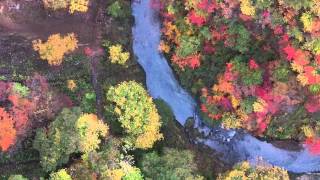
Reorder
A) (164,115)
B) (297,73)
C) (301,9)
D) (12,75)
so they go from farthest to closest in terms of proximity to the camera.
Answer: (164,115), (12,75), (297,73), (301,9)

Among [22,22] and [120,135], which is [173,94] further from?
[22,22]

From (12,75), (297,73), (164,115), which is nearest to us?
(297,73)

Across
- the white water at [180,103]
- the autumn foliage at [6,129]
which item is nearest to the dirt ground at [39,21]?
the white water at [180,103]

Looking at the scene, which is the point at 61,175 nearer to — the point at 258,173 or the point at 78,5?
the point at 78,5

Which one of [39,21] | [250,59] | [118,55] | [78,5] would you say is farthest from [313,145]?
[39,21]

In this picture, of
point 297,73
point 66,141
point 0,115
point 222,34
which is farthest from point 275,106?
point 0,115

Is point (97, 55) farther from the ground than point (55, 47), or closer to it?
farther from the ground

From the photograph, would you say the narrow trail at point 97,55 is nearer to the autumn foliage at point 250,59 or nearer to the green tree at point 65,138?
the green tree at point 65,138
